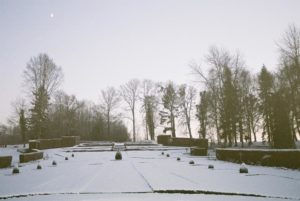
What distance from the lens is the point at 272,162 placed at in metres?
17.6

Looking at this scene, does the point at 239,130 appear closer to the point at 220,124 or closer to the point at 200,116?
the point at 220,124

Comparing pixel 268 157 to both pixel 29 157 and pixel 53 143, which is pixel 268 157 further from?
pixel 53 143

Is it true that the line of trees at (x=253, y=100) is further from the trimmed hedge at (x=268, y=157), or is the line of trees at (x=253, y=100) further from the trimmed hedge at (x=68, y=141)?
the trimmed hedge at (x=68, y=141)

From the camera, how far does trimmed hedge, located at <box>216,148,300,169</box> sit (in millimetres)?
15875

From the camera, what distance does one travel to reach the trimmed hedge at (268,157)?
15875mm

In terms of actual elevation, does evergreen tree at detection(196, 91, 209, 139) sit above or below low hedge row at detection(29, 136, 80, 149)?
above

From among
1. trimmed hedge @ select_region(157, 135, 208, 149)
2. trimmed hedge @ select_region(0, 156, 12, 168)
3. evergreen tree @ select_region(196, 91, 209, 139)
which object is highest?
evergreen tree @ select_region(196, 91, 209, 139)

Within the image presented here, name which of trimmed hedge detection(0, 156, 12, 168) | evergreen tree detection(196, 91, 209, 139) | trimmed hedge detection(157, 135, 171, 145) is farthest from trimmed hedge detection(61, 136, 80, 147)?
evergreen tree detection(196, 91, 209, 139)

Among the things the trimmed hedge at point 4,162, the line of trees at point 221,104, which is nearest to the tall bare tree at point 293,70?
the line of trees at point 221,104

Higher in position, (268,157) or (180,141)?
(180,141)

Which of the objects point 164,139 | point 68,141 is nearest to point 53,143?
point 68,141

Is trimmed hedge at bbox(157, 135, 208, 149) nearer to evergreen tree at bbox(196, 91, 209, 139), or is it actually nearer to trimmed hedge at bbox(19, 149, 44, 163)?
evergreen tree at bbox(196, 91, 209, 139)

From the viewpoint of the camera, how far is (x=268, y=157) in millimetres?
17797

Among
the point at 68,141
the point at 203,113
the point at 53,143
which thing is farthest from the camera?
the point at 203,113
